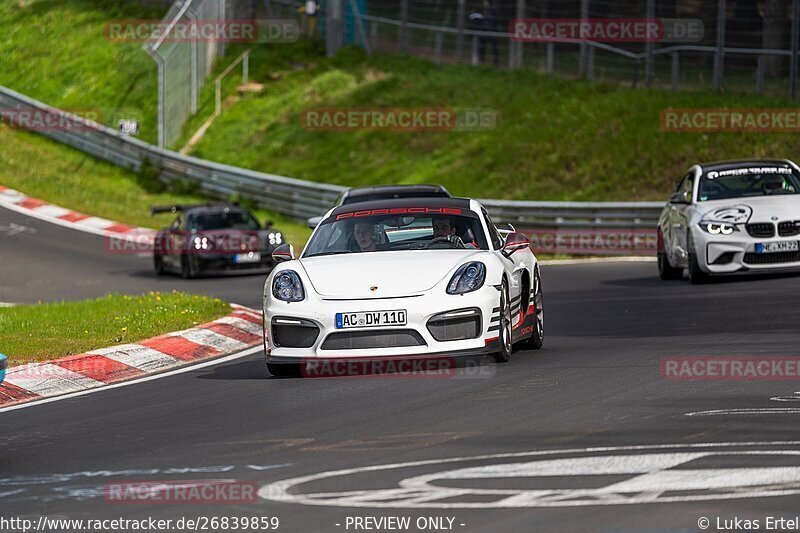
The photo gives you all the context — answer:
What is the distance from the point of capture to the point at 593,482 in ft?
21.3

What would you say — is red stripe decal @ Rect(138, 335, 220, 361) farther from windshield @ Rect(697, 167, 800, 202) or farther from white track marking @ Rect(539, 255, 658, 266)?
white track marking @ Rect(539, 255, 658, 266)

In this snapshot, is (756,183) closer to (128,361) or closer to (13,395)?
(128,361)

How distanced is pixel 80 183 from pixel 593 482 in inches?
1234

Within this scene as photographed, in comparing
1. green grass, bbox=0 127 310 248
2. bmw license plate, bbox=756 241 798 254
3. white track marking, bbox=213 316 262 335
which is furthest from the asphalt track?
green grass, bbox=0 127 310 248

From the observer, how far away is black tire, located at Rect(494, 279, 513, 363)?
10828 mm

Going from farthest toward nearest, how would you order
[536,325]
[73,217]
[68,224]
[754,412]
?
[73,217]
[68,224]
[536,325]
[754,412]

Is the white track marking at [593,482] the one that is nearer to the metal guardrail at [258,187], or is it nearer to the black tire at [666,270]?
the black tire at [666,270]

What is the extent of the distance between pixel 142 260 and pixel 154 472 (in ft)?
69.3

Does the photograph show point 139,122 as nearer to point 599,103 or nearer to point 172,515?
point 599,103

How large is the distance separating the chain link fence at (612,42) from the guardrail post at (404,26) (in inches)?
1.5

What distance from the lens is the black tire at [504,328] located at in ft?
35.5

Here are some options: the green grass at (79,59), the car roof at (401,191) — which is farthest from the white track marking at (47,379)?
the green grass at (79,59)

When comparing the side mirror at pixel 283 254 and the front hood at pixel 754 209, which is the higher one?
the front hood at pixel 754 209

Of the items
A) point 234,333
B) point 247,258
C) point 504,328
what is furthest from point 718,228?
point 247,258
